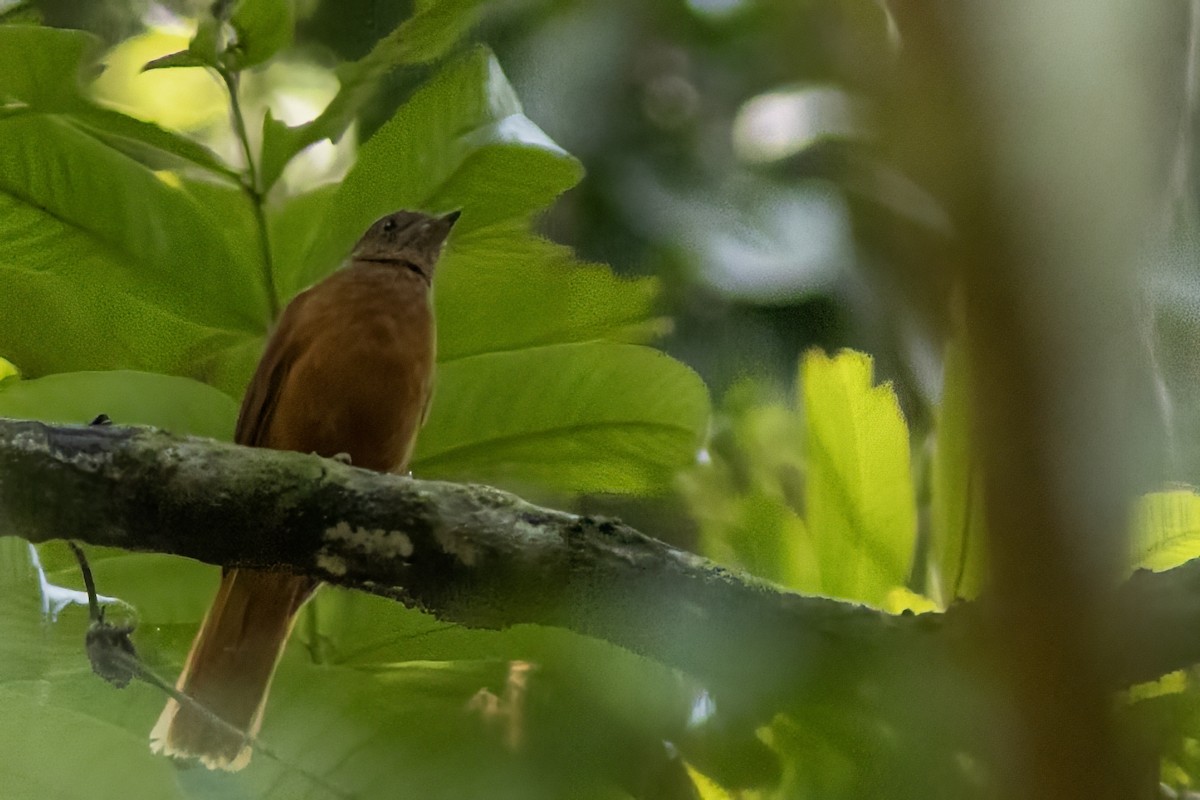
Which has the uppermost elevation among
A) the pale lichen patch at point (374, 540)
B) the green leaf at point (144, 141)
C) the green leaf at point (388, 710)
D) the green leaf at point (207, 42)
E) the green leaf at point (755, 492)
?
the green leaf at point (207, 42)

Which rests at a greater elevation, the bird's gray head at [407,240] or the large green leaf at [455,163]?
the large green leaf at [455,163]

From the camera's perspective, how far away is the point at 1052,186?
347 mm

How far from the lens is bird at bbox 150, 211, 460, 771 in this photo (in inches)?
20.4

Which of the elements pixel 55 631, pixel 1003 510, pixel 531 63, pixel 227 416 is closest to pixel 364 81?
pixel 531 63

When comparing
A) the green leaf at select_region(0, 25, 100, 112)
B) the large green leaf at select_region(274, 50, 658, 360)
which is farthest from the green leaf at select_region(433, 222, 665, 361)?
the green leaf at select_region(0, 25, 100, 112)

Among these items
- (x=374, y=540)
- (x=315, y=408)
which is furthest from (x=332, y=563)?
(x=315, y=408)

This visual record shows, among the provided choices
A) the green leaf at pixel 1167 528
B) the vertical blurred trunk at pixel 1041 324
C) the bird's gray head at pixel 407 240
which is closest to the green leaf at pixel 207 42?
the bird's gray head at pixel 407 240

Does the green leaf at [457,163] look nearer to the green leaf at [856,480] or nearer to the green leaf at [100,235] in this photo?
the green leaf at [100,235]

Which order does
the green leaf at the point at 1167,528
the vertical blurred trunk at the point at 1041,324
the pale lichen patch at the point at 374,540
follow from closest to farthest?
1. the vertical blurred trunk at the point at 1041,324
2. the green leaf at the point at 1167,528
3. the pale lichen patch at the point at 374,540

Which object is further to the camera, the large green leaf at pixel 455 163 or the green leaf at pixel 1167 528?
the large green leaf at pixel 455 163

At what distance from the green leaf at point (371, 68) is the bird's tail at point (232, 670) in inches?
9.3

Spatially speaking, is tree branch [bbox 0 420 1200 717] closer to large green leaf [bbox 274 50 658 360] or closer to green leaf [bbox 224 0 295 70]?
large green leaf [bbox 274 50 658 360]

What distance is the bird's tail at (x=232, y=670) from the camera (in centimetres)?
51

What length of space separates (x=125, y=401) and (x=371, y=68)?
23cm
